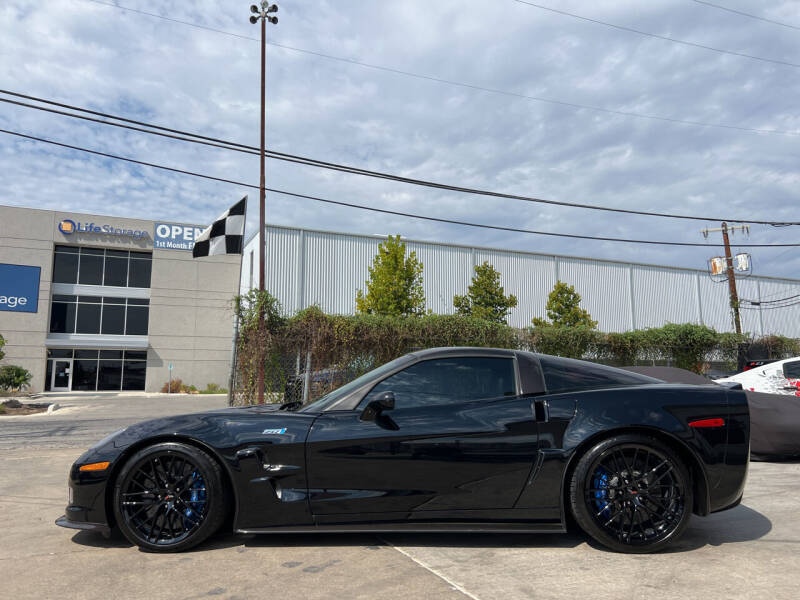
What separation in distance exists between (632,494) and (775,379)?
606 centimetres

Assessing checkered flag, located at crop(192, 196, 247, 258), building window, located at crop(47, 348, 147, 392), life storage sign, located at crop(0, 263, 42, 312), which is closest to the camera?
checkered flag, located at crop(192, 196, 247, 258)

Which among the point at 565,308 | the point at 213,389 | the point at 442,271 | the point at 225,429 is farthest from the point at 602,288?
the point at 225,429

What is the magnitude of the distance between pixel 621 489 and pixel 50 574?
3236mm

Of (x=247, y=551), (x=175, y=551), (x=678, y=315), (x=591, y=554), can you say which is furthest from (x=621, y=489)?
(x=678, y=315)

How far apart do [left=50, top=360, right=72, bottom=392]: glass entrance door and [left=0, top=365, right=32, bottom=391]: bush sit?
10.9 feet

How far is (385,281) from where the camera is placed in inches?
950

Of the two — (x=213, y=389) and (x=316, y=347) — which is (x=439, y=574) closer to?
(x=316, y=347)

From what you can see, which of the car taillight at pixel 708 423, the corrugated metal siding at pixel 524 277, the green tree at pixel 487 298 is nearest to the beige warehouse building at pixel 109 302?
the green tree at pixel 487 298

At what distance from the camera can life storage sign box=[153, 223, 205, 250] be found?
119 ft

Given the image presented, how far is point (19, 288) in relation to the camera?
3312 centimetres


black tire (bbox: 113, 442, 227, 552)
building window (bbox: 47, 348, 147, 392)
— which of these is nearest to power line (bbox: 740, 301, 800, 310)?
building window (bbox: 47, 348, 147, 392)

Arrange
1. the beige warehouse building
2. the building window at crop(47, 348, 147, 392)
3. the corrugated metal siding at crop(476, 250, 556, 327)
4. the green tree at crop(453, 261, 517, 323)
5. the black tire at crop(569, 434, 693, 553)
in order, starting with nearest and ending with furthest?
the black tire at crop(569, 434, 693, 553), the green tree at crop(453, 261, 517, 323), the beige warehouse building, the building window at crop(47, 348, 147, 392), the corrugated metal siding at crop(476, 250, 556, 327)

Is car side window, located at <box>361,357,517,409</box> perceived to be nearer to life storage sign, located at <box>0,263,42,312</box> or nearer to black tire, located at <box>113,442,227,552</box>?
black tire, located at <box>113,442,227,552</box>

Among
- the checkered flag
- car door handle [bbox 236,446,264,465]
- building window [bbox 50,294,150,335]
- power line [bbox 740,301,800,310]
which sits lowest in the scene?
car door handle [bbox 236,446,264,465]
